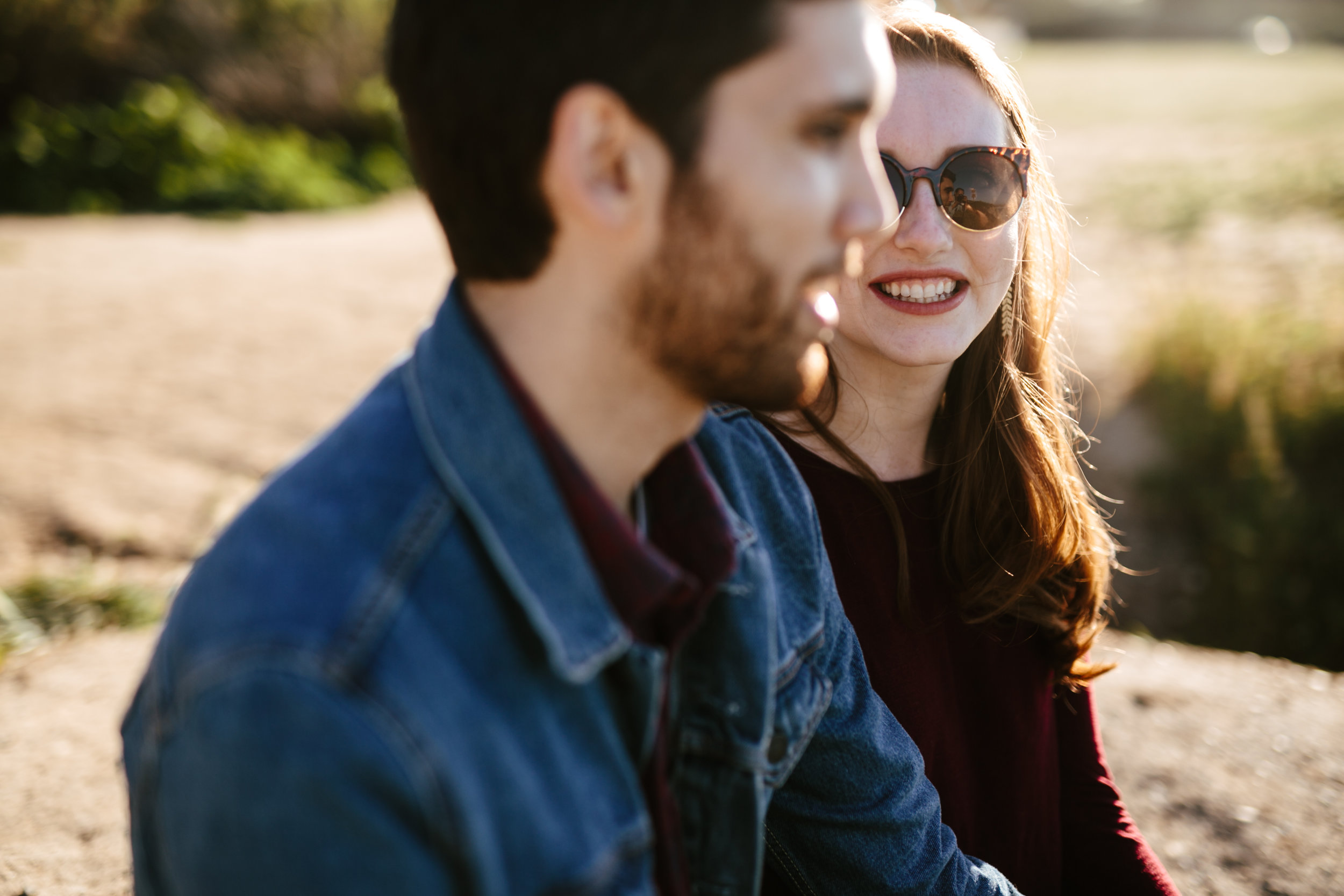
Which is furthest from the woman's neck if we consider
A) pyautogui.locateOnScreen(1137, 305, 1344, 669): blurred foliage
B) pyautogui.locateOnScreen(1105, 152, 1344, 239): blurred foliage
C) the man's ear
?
pyautogui.locateOnScreen(1105, 152, 1344, 239): blurred foliage

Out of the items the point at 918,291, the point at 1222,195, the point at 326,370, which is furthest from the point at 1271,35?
the point at 918,291

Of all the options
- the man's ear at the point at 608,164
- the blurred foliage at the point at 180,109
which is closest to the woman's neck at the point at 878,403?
the man's ear at the point at 608,164

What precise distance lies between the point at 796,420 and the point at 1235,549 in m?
4.59

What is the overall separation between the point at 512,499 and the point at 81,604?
313cm

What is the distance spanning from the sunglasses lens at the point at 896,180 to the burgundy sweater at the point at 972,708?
1.82ft

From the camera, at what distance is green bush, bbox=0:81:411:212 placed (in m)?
9.83

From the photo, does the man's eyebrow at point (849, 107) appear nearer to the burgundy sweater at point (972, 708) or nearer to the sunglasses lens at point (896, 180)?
the sunglasses lens at point (896, 180)

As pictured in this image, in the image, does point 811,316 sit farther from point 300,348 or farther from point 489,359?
point 300,348

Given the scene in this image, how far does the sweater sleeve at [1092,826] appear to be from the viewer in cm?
209

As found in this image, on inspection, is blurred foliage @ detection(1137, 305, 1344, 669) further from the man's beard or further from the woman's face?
the man's beard

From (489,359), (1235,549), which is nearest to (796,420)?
(489,359)

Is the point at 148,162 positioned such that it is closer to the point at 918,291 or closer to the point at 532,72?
the point at 918,291

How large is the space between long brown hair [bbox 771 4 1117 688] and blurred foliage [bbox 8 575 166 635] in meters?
2.70

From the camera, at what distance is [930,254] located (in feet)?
6.81
